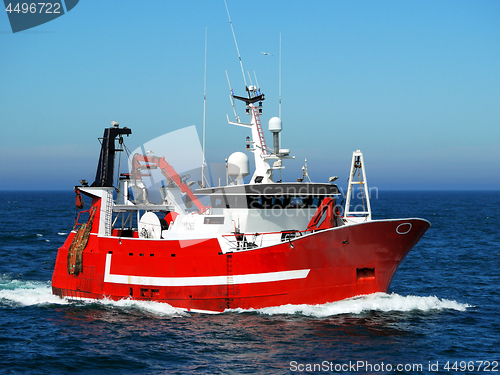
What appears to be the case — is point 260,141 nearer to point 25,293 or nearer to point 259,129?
point 259,129

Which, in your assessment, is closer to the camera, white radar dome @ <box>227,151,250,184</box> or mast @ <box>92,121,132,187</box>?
white radar dome @ <box>227,151,250,184</box>

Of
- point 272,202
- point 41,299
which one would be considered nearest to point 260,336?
point 272,202

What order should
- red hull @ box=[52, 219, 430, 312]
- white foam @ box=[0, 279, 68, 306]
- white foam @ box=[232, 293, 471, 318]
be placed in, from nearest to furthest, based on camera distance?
red hull @ box=[52, 219, 430, 312] → white foam @ box=[232, 293, 471, 318] → white foam @ box=[0, 279, 68, 306]

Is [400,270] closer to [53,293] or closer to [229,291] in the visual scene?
[229,291]

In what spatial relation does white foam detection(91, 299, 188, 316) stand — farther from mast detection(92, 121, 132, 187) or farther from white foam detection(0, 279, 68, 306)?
mast detection(92, 121, 132, 187)

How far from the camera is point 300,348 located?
54.5ft

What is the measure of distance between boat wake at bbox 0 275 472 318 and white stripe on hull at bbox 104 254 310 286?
950 millimetres

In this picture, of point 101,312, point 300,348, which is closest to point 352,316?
point 300,348

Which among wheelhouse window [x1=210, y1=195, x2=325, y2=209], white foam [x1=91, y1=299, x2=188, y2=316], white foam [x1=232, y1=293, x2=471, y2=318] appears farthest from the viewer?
wheelhouse window [x1=210, y1=195, x2=325, y2=209]

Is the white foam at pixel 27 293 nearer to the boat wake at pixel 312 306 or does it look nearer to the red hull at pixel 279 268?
the boat wake at pixel 312 306

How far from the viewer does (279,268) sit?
1953 cm

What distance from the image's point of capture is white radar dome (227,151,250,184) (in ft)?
79.7

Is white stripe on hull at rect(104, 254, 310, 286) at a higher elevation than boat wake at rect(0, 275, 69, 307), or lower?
higher

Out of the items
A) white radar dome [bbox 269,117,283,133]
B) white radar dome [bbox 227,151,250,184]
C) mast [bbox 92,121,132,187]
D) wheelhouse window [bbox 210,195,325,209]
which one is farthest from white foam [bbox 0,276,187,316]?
white radar dome [bbox 269,117,283,133]
